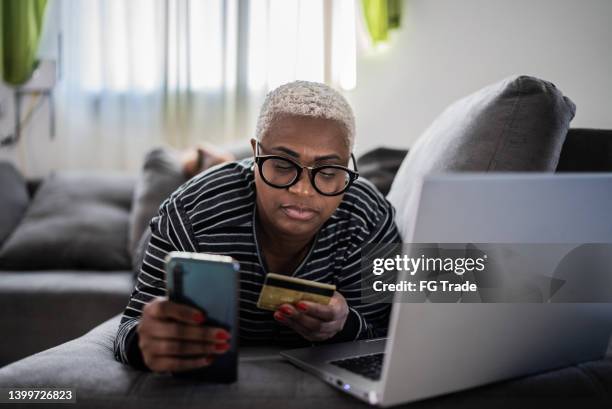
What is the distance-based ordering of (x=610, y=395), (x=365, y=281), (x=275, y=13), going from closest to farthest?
(x=610, y=395), (x=365, y=281), (x=275, y=13)

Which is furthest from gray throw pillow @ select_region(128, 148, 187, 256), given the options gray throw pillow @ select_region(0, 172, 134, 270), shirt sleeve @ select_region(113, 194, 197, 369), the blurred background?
shirt sleeve @ select_region(113, 194, 197, 369)

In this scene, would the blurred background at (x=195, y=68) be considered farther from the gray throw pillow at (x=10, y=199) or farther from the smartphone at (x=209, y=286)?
the smartphone at (x=209, y=286)

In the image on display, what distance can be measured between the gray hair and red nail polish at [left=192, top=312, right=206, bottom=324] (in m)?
0.42

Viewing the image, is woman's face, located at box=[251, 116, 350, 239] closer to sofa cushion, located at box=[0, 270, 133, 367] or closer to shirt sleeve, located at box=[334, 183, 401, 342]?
shirt sleeve, located at box=[334, 183, 401, 342]

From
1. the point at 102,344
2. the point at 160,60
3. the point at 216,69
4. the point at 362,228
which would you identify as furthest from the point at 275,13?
the point at 102,344

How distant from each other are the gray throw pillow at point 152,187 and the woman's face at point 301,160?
1.36 metres

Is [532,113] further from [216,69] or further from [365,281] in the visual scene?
[216,69]

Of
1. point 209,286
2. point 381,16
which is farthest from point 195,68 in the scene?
point 209,286

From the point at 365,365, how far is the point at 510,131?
535mm

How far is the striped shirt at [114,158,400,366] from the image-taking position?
1000 millimetres

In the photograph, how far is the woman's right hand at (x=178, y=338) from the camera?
72 cm

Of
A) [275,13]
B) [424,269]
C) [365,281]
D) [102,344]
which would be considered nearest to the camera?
[424,269]

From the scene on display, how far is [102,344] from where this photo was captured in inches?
39.5

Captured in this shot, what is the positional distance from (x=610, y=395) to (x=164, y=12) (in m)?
2.77
